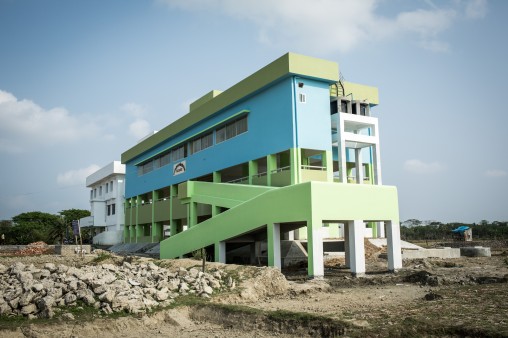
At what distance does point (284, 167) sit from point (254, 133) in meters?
3.92

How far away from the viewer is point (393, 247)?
18766 millimetres

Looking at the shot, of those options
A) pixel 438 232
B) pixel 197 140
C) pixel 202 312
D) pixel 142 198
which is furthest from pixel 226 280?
pixel 438 232

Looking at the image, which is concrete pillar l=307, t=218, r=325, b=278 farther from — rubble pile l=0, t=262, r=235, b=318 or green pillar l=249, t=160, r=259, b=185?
green pillar l=249, t=160, r=259, b=185

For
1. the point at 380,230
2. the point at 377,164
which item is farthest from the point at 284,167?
the point at 380,230

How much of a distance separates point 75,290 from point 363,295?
8200 mm

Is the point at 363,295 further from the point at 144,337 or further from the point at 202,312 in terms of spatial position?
the point at 144,337

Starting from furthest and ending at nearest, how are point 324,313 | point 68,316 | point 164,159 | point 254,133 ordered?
1. point 164,159
2. point 254,133
3. point 68,316
4. point 324,313

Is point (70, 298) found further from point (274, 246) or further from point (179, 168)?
point (179, 168)

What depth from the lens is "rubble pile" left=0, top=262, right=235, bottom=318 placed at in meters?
11.1

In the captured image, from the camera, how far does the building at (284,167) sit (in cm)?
1775

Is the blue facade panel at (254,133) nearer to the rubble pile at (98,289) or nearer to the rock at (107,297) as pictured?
the rubble pile at (98,289)

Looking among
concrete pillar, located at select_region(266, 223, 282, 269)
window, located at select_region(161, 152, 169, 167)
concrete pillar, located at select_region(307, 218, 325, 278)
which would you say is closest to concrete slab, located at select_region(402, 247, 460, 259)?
concrete pillar, located at select_region(266, 223, 282, 269)

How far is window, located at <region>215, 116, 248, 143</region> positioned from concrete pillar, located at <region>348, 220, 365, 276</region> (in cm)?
1292

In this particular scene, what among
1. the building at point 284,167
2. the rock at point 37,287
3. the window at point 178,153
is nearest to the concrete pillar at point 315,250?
the building at point 284,167
